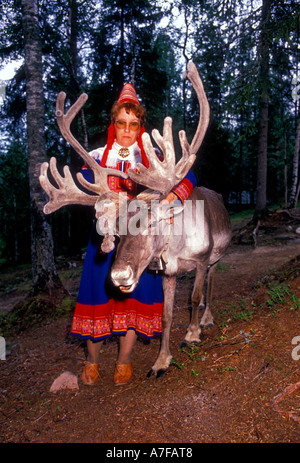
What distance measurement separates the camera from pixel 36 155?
271 inches

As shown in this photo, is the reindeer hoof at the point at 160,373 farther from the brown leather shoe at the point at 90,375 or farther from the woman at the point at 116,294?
the brown leather shoe at the point at 90,375

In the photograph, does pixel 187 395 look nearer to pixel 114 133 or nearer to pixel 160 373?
pixel 160 373

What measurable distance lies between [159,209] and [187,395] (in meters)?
1.68

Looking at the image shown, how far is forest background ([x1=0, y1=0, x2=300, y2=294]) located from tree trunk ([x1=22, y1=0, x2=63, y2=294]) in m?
0.06

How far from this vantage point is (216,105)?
2503 cm

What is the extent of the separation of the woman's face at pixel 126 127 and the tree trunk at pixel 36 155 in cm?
351

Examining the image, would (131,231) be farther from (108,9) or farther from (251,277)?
(108,9)

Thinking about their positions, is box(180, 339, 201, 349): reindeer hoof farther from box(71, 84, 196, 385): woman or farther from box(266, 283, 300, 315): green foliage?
box(266, 283, 300, 315): green foliage

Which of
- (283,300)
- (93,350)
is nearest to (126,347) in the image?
(93,350)

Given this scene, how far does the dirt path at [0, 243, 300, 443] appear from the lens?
7.95 feet

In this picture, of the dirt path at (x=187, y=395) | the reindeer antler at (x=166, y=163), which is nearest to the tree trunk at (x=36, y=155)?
the dirt path at (x=187, y=395)

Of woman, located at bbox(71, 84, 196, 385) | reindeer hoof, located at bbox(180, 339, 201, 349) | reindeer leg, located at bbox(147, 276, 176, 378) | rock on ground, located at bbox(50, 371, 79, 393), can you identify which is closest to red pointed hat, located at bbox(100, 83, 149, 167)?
woman, located at bbox(71, 84, 196, 385)

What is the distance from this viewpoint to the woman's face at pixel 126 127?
3.71m
